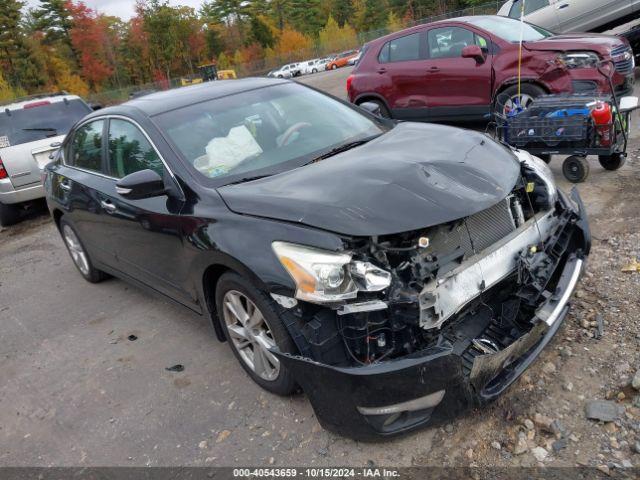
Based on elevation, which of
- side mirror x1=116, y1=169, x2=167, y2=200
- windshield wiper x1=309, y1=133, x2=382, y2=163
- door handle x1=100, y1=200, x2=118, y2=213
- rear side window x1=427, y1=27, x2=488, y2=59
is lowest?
door handle x1=100, y1=200, x2=118, y2=213

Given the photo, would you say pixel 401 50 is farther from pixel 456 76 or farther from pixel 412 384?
pixel 412 384

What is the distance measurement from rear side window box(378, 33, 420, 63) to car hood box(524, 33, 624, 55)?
1770mm

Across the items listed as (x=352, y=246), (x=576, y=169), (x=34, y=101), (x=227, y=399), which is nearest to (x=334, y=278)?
(x=352, y=246)

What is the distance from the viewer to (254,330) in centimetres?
306

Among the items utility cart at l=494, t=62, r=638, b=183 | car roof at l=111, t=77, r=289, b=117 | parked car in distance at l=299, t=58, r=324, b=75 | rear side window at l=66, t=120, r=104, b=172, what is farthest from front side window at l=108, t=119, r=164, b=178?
parked car in distance at l=299, t=58, r=324, b=75

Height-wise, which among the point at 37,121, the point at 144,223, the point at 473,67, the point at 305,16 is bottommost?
the point at 144,223

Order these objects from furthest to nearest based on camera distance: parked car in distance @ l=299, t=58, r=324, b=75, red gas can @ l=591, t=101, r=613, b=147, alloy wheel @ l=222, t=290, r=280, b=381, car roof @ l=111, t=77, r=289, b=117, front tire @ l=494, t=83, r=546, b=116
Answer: parked car in distance @ l=299, t=58, r=324, b=75, front tire @ l=494, t=83, r=546, b=116, red gas can @ l=591, t=101, r=613, b=147, car roof @ l=111, t=77, r=289, b=117, alloy wheel @ l=222, t=290, r=280, b=381

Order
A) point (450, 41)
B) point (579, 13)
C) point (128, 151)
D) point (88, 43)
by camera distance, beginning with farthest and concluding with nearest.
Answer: point (88, 43) < point (579, 13) < point (450, 41) < point (128, 151)

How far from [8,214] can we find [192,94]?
5841 mm

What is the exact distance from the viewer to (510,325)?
2779 mm

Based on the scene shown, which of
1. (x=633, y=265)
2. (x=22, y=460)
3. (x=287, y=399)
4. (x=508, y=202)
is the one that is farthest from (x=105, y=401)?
(x=633, y=265)

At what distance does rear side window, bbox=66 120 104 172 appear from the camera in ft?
14.6

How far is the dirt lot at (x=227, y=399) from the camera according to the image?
2590mm

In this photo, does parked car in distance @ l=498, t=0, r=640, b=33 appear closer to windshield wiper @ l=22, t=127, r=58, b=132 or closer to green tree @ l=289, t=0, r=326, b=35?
windshield wiper @ l=22, t=127, r=58, b=132
